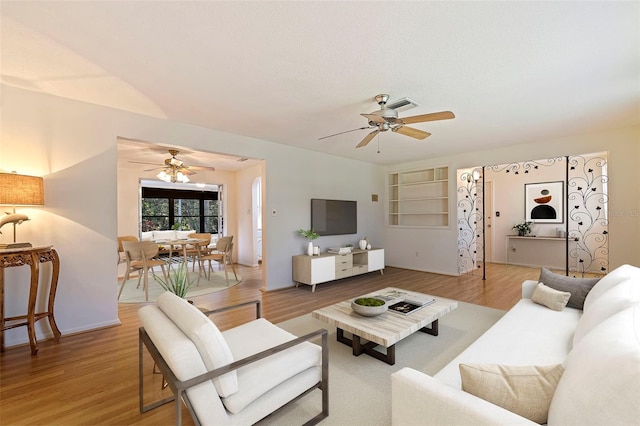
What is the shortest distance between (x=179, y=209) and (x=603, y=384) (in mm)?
10007

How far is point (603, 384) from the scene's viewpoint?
36.8 inches

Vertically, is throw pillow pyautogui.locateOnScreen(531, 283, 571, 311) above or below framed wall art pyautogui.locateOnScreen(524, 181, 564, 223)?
below

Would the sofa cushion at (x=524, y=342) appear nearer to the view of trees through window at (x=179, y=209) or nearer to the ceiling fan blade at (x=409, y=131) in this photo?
the ceiling fan blade at (x=409, y=131)

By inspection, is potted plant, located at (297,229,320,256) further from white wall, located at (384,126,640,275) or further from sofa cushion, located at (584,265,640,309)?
sofa cushion, located at (584,265,640,309)

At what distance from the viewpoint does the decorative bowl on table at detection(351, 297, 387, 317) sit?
250cm

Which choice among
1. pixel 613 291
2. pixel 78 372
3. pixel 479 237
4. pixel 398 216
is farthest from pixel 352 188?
pixel 78 372

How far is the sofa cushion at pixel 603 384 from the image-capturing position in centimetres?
86

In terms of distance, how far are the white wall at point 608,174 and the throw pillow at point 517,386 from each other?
15.0 ft

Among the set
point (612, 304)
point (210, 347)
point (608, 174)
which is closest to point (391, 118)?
→ point (612, 304)

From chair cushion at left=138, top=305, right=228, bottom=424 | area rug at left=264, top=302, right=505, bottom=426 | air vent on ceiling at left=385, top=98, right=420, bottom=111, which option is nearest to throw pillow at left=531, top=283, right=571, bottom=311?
area rug at left=264, top=302, right=505, bottom=426

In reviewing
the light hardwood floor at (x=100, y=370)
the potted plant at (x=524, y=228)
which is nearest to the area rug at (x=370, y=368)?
the light hardwood floor at (x=100, y=370)

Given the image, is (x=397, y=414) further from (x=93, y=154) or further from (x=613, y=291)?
(x=93, y=154)

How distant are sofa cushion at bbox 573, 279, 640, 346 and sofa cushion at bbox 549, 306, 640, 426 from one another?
1.73ft

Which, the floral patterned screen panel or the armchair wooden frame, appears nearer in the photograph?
the armchair wooden frame
